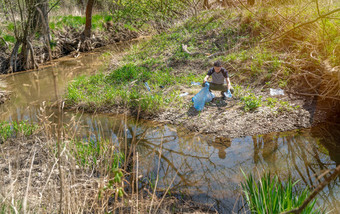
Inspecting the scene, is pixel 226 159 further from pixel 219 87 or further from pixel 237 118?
pixel 219 87

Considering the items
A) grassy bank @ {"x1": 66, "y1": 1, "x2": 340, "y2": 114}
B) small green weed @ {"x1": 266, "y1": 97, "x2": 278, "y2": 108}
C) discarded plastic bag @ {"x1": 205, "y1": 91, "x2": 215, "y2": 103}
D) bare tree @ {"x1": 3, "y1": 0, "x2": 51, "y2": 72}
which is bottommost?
small green weed @ {"x1": 266, "y1": 97, "x2": 278, "y2": 108}

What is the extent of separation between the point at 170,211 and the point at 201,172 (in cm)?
96

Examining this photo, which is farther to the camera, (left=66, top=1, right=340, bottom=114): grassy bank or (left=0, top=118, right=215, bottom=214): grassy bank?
(left=66, top=1, right=340, bottom=114): grassy bank

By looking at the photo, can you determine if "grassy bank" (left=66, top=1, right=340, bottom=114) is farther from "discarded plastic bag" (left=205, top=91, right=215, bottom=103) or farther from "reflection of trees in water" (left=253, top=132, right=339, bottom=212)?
"reflection of trees in water" (left=253, top=132, right=339, bottom=212)

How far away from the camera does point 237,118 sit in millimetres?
5488

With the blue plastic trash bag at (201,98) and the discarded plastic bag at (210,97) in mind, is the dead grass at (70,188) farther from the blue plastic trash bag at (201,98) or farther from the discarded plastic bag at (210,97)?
the discarded plastic bag at (210,97)

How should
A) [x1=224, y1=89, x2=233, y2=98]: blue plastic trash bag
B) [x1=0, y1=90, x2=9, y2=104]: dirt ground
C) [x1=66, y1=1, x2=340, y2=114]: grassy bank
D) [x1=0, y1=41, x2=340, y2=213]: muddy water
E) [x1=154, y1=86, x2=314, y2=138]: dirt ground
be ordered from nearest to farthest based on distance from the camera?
[x1=0, y1=41, x2=340, y2=213]: muddy water
[x1=154, y1=86, x2=314, y2=138]: dirt ground
[x1=224, y1=89, x2=233, y2=98]: blue plastic trash bag
[x1=66, y1=1, x2=340, y2=114]: grassy bank
[x1=0, y1=90, x2=9, y2=104]: dirt ground

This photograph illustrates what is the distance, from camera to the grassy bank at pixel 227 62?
6.21 meters

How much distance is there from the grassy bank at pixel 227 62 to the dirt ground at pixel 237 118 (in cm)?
30

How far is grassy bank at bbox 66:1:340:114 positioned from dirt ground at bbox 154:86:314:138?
30 centimetres

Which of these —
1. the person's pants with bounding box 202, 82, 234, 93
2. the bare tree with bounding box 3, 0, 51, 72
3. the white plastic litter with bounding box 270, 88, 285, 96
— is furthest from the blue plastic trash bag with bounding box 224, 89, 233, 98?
the bare tree with bounding box 3, 0, 51, 72

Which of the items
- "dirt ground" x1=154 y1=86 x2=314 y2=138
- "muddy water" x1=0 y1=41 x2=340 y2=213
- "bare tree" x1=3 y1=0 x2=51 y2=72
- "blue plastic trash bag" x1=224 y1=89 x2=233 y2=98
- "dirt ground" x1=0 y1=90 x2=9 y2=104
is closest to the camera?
"muddy water" x1=0 y1=41 x2=340 y2=213

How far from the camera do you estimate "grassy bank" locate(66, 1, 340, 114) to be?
6.21m

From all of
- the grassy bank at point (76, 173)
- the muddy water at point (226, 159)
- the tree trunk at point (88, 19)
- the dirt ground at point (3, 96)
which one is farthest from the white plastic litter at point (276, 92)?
the tree trunk at point (88, 19)
